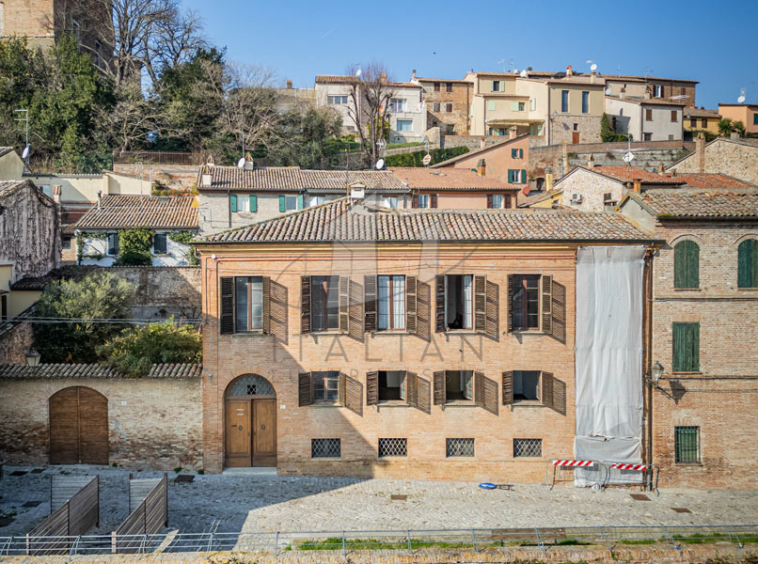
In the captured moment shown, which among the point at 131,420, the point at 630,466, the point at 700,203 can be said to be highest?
the point at 700,203

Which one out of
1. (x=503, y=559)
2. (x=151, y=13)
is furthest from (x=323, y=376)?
(x=151, y=13)

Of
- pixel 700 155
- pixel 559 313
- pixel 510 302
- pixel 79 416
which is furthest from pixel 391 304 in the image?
pixel 700 155

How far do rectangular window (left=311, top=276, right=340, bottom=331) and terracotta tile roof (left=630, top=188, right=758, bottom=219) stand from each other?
9770mm

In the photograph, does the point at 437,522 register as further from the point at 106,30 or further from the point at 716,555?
the point at 106,30

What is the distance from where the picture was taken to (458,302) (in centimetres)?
2069

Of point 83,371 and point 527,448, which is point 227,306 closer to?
point 83,371

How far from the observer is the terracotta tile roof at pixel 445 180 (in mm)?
37844

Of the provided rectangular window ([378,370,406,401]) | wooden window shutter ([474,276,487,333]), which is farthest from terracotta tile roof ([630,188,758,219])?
rectangular window ([378,370,406,401])

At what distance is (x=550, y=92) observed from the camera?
59438 mm

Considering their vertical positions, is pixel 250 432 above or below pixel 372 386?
below

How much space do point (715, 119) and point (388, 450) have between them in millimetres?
54582

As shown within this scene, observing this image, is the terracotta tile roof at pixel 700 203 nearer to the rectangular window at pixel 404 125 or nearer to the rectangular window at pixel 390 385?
the rectangular window at pixel 390 385

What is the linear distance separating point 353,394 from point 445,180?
869 inches

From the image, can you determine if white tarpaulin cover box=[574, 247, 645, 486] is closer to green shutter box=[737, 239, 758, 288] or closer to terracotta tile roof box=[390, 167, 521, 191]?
green shutter box=[737, 239, 758, 288]
